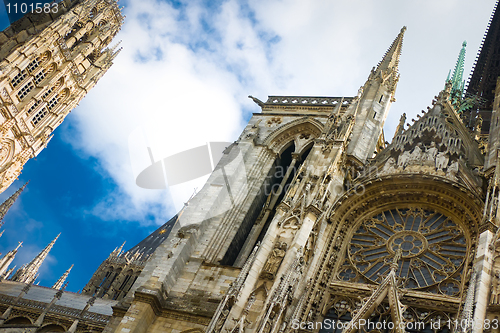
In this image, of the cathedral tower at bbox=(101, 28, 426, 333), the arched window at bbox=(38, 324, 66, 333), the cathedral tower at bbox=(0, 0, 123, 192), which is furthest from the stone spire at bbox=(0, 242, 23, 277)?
the cathedral tower at bbox=(101, 28, 426, 333)

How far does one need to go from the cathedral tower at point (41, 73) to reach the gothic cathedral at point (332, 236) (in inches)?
464

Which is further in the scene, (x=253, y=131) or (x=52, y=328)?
(x=253, y=131)

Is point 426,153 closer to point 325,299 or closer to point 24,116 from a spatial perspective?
point 325,299

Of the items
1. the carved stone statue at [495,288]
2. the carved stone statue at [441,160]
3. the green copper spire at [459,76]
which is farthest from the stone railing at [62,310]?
the green copper spire at [459,76]

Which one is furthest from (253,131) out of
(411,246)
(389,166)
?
(411,246)

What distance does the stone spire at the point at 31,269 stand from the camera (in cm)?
3433

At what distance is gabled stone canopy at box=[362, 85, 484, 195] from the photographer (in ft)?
54.2

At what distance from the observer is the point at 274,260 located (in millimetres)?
13422

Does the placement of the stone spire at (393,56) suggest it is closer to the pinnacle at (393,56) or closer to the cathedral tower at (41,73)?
the pinnacle at (393,56)

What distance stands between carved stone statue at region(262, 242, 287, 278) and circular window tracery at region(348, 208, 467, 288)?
2.95 meters

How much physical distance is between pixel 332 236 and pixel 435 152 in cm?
478

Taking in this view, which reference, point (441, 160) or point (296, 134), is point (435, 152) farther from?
point (296, 134)

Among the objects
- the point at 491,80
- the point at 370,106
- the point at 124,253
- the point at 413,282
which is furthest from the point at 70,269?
the point at 491,80

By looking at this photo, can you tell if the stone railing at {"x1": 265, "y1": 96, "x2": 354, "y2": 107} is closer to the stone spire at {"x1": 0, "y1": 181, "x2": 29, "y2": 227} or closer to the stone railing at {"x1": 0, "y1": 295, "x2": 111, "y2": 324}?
the stone railing at {"x1": 0, "y1": 295, "x2": 111, "y2": 324}
